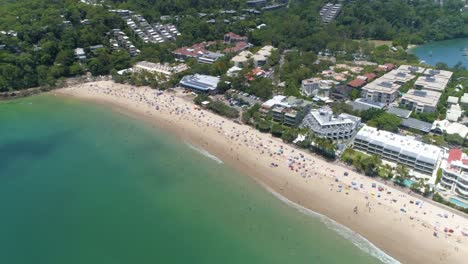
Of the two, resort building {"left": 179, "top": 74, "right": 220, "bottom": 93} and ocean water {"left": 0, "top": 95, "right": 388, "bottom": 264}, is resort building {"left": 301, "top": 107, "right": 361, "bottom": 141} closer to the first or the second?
ocean water {"left": 0, "top": 95, "right": 388, "bottom": 264}

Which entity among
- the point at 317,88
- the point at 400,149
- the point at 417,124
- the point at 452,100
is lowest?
the point at 400,149

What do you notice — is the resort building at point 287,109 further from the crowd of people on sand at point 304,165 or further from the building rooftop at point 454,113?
the building rooftop at point 454,113

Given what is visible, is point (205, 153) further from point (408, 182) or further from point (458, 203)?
point (458, 203)

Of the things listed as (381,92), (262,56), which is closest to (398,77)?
(381,92)

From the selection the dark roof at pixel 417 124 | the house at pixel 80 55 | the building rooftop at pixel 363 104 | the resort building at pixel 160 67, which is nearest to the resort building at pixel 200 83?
the resort building at pixel 160 67

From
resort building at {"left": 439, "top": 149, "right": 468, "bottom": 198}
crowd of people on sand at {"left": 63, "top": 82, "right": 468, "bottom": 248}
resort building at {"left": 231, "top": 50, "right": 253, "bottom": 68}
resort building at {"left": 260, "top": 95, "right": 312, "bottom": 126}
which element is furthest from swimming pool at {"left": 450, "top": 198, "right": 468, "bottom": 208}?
resort building at {"left": 231, "top": 50, "right": 253, "bottom": 68}

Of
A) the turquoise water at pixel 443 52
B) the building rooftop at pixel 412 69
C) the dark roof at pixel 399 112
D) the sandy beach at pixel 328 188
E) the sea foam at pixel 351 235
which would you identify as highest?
the turquoise water at pixel 443 52
